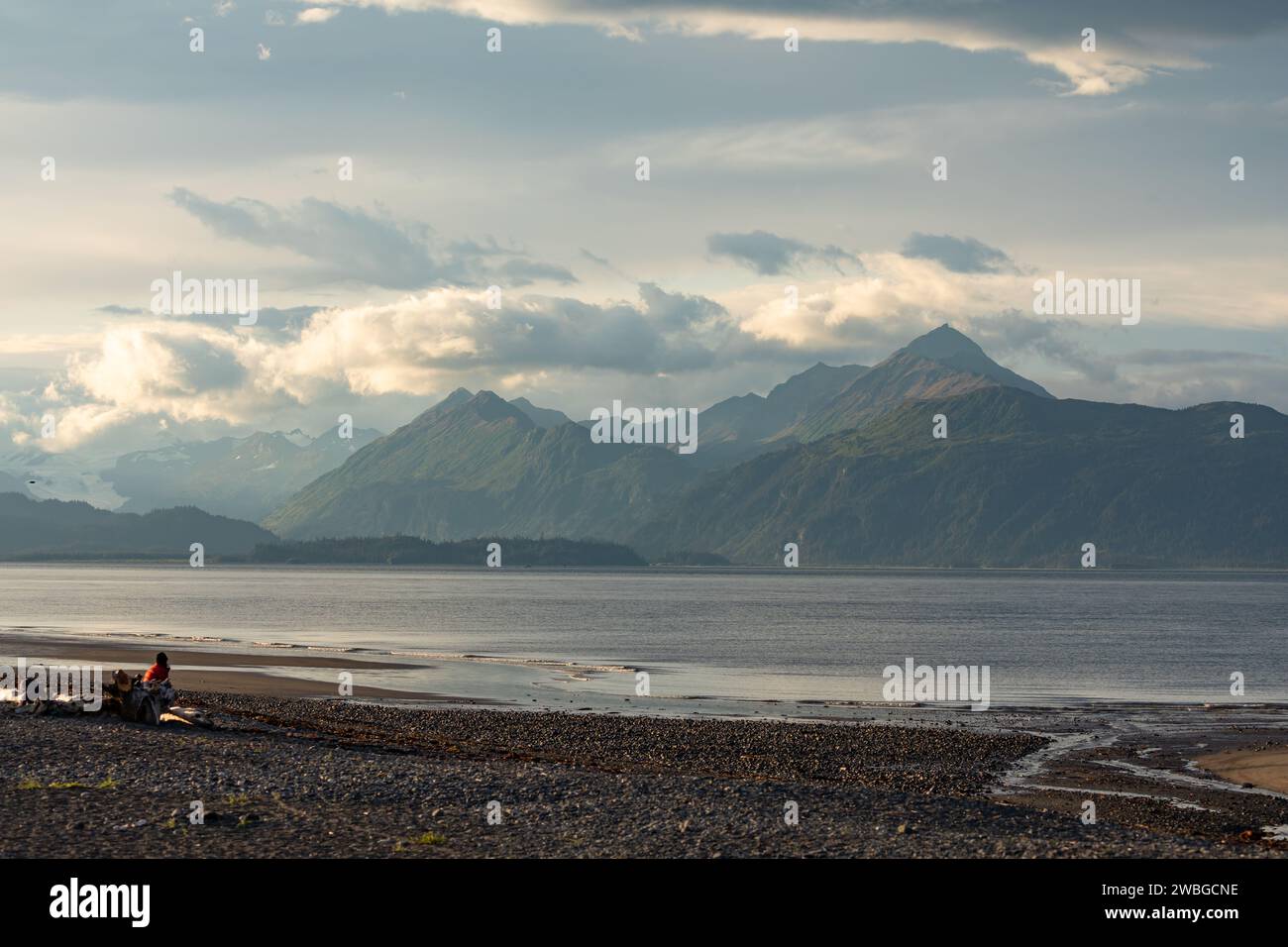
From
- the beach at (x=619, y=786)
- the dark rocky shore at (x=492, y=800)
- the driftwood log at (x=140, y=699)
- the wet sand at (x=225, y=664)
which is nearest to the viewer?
the dark rocky shore at (x=492, y=800)

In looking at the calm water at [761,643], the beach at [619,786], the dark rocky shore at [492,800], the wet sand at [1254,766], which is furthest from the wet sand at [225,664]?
the wet sand at [1254,766]

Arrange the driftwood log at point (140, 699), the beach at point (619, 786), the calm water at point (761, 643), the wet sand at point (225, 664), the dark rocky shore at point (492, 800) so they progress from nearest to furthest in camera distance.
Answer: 1. the dark rocky shore at point (492, 800)
2. the beach at point (619, 786)
3. the driftwood log at point (140, 699)
4. the wet sand at point (225, 664)
5. the calm water at point (761, 643)

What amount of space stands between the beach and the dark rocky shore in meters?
0.10

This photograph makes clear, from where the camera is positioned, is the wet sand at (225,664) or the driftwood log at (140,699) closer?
the driftwood log at (140,699)

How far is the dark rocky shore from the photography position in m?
25.6

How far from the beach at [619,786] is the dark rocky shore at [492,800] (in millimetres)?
96

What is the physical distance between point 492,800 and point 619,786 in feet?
13.2

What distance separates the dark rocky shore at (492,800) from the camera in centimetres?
2558

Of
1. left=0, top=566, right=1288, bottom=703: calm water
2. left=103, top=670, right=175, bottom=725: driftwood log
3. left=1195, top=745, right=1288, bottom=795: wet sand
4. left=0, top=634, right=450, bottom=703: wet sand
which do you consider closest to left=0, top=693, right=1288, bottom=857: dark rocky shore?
left=103, top=670, right=175, bottom=725: driftwood log

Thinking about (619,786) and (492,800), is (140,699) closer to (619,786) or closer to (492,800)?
(492,800)

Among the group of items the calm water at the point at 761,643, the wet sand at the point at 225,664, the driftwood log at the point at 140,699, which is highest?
the driftwood log at the point at 140,699

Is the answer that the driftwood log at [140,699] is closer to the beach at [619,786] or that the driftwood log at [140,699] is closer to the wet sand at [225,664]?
the beach at [619,786]
